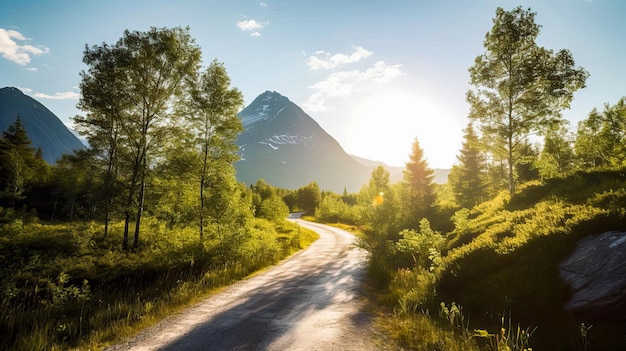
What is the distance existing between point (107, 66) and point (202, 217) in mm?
14400

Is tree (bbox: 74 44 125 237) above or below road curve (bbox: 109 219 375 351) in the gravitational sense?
above

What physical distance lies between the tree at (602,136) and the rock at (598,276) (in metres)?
34.7

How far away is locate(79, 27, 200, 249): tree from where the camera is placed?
21516 millimetres

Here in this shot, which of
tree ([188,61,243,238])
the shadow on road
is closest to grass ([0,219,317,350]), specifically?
the shadow on road

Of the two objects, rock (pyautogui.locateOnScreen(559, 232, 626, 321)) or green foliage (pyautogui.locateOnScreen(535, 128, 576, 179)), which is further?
green foliage (pyautogui.locateOnScreen(535, 128, 576, 179))

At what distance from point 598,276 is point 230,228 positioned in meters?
16.3

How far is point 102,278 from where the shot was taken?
57.7ft

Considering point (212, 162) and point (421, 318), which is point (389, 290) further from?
point (212, 162)

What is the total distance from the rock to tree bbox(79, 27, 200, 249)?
22.6m

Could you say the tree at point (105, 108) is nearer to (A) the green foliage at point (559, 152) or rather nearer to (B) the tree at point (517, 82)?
(B) the tree at point (517, 82)

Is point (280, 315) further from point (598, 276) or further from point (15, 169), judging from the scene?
point (15, 169)

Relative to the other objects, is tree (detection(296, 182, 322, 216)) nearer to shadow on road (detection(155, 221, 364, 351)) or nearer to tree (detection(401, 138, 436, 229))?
tree (detection(401, 138, 436, 229))

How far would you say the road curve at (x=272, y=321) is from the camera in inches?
277

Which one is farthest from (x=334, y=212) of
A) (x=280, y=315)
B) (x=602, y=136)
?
(x=280, y=315)
